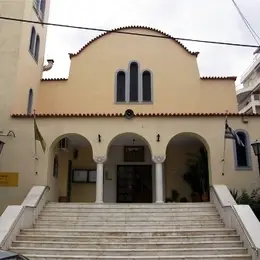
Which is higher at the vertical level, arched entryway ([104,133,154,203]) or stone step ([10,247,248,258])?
arched entryway ([104,133,154,203])

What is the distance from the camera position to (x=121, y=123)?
Result: 13.1m

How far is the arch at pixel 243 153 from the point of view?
41.4 ft

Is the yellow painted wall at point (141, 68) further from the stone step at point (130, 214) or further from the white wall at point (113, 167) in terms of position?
the stone step at point (130, 214)

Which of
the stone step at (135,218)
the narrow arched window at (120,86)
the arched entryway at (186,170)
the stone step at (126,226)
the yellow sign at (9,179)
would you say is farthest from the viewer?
the narrow arched window at (120,86)

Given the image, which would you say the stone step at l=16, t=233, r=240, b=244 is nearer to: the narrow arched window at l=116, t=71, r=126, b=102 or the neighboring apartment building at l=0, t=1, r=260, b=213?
the neighboring apartment building at l=0, t=1, r=260, b=213

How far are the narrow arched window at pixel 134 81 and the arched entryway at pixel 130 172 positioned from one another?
101 inches

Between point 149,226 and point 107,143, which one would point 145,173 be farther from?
point 149,226

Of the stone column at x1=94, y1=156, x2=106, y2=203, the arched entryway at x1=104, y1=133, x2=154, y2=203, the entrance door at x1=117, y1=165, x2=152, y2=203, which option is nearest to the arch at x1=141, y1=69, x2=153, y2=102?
the arched entryway at x1=104, y1=133, x2=154, y2=203

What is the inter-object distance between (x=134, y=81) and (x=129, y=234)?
31.2 feet

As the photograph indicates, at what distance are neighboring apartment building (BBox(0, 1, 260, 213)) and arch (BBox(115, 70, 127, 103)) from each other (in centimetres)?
5

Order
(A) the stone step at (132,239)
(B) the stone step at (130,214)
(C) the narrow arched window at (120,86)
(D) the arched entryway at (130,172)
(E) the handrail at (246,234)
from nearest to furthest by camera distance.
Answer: (E) the handrail at (246,234), (A) the stone step at (132,239), (B) the stone step at (130,214), (D) the arched entryway at (130,172), (C) the narrow arched window at (120,86)

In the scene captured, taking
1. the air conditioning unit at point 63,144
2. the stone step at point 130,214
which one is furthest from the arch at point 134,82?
the stone step at point 130,214

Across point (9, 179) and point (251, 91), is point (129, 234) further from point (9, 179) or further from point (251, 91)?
point (251, 91)

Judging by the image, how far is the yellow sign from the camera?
1251cm
